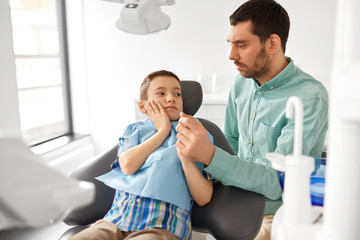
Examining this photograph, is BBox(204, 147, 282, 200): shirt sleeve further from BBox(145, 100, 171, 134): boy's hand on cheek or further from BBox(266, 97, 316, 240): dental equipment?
BBox(266, 97, 316, 240): dental equipment

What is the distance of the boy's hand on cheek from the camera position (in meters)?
1.44

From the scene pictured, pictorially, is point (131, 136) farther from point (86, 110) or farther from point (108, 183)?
point (86, 110)

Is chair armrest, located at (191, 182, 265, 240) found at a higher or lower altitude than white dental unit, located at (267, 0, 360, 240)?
lower

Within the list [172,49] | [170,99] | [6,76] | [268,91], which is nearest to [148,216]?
[170,99]

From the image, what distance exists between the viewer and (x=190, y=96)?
5.28 ft

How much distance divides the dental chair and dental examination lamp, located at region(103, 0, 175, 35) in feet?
1.21

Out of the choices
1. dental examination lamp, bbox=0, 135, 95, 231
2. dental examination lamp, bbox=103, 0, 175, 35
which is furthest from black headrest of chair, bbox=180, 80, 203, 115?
dental examination lamp, bbox=0, 135, 95, 231

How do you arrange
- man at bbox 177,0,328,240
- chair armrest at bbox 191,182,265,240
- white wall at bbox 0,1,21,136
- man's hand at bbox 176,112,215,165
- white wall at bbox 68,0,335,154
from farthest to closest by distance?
white wall at bbox 68,0,335,154
white wall at bbox 0,1,21,136
man at bbox 177,0,328,240
chair armrest at bbox 191,182,265,240
man's hand at bbox 176,112,215,165

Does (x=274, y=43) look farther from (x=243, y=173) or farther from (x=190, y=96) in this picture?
(x=243, y=173)

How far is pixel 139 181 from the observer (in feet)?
4.31

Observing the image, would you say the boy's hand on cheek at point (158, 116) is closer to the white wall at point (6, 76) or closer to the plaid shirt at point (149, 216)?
the plaid shirt at point (149, 216)

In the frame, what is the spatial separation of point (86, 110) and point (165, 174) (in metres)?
2.60

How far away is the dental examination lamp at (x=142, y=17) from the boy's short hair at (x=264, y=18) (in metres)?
0.37

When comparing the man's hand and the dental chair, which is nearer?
the man's hand
